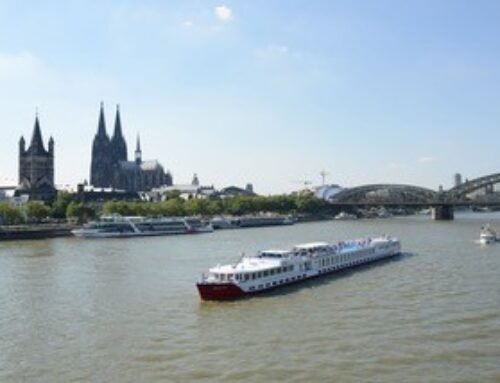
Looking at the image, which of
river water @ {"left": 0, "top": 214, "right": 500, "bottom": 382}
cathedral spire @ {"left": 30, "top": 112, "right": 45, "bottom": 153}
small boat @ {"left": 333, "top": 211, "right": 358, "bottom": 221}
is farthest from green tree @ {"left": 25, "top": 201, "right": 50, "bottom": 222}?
small boat @ {"left": 333, "top": 211, "right": 358, "bottom": 221}

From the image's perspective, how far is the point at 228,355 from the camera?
826 inches

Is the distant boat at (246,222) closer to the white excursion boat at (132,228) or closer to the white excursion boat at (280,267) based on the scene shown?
the white excursion boat at (132,228)

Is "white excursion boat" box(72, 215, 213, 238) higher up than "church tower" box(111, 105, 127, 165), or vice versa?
"church tower" box(111, 105, 127, 165)

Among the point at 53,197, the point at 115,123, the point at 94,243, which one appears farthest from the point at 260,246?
the point at 115,123

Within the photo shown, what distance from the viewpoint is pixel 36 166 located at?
431 feet

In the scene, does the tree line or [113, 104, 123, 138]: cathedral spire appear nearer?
the tree line

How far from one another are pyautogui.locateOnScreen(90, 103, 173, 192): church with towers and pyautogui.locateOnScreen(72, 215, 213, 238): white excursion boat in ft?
310

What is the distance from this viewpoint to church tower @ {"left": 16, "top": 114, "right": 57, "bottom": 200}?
126m

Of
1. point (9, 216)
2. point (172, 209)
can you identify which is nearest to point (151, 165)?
point (172, 209)

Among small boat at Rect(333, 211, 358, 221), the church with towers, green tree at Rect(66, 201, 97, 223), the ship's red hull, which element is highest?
the church with towers

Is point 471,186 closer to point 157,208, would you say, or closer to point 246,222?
point 246,222

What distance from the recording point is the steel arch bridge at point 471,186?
13738 cm

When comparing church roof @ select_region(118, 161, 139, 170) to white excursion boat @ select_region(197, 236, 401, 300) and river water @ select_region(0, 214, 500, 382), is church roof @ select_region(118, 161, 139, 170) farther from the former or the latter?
river water @ select_region(0, 214, 500, 382)

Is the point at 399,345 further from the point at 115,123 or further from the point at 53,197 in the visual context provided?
the point at 115,123
